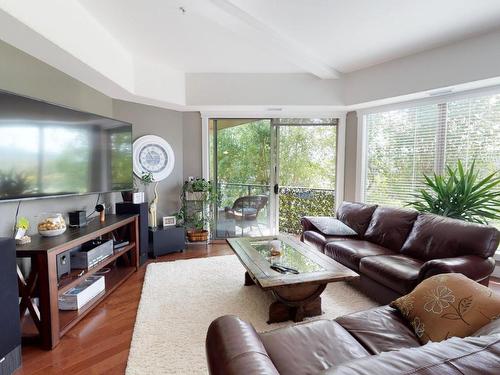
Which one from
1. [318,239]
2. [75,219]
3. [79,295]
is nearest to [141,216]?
[75,219]

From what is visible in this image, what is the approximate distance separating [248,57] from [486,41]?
256 centimetres

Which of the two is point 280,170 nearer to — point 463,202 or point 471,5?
point 463,202

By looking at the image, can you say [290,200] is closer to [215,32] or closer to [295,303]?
[295,303]

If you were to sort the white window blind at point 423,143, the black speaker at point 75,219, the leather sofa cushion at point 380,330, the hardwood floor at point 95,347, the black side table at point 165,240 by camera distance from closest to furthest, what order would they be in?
the leather sofa cushion at point 380,330 → the hardwood floor at point 95,347 → the black speaker at point 75,219 → the white window blind at point 423,143 → the black side table at point 165,240

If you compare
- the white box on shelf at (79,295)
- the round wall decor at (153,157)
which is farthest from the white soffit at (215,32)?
the white box on shelf at (79,295)

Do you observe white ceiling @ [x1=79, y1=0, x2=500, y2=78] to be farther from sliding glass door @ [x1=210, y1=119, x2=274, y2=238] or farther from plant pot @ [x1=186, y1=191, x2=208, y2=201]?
plant pot @ [x1=186, y1=191, x2=208, y2=201]

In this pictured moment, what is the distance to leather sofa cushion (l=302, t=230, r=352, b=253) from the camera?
3215 millimetres

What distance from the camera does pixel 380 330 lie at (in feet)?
4.58

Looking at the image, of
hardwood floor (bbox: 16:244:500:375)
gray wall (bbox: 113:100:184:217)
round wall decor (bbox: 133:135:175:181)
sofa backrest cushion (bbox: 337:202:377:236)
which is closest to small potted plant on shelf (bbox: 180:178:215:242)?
gray wall (bbox: 113:100:184:217)

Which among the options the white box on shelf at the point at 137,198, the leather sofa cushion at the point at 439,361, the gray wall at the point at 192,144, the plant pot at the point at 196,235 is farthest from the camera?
the gray wall at the point at 192,144

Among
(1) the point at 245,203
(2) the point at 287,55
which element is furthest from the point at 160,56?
(1) the point at 245,203

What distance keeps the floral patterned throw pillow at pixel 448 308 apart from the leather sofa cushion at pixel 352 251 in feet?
3.82

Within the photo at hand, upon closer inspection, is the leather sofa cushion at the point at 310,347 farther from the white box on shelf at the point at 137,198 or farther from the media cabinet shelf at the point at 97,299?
the white box on shelf at the point at 137,198

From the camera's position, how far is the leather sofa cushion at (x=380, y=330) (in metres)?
1.30
